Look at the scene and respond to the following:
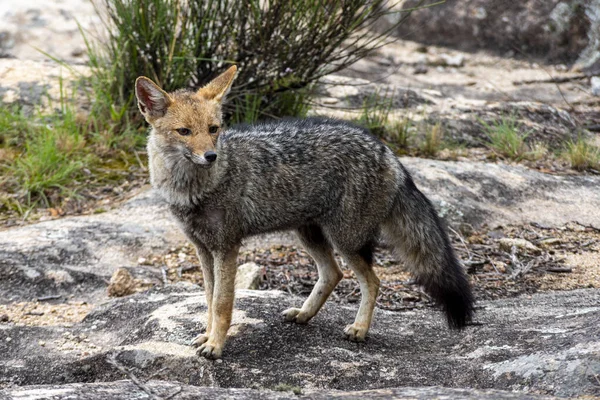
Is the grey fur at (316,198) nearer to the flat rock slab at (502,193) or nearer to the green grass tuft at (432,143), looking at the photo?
the flat rock slab at (502,193)

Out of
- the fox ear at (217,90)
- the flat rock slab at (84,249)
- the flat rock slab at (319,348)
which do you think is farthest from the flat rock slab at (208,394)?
the flat rock slab at (84,249)

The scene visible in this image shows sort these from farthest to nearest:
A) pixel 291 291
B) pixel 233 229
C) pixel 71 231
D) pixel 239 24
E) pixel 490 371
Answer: pixel 239 24
pixel 71 231
pixel 291 291
pixel 233 229
pixel 490 371

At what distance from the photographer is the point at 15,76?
8.41 m

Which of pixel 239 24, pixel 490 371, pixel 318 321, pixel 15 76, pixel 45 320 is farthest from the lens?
pixel 15 76

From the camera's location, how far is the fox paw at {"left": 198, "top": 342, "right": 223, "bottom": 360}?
3.99 m

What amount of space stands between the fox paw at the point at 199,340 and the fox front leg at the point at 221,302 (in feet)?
0.16

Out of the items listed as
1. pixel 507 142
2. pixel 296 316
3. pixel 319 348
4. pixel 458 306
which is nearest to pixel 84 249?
pixel 296 316

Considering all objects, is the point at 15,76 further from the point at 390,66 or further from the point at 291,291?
the point at 390,66

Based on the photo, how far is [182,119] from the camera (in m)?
4.07

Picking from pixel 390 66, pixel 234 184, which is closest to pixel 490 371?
pixel 234 184

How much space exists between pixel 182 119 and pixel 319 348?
149 cm

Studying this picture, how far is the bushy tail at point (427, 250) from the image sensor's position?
4.20 m

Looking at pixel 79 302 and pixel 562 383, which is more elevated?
pixel 562 383

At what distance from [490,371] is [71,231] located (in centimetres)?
371
